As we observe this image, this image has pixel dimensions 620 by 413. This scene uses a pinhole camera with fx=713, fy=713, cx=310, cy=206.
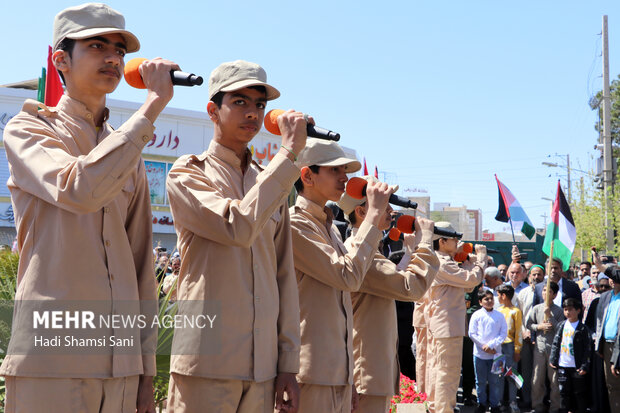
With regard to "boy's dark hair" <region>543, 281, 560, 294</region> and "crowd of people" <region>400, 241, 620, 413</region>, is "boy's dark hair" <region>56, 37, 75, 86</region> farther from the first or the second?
"boy's dark hair" <region>543, 281, 560, 294</region>

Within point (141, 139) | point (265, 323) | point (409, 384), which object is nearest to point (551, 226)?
point (409, 384)

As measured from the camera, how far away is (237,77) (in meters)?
3.41

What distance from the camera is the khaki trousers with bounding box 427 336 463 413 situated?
912 cm

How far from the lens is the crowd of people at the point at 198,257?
239cm

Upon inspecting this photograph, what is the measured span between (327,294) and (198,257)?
1116 mm

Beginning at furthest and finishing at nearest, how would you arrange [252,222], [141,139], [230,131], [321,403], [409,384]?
[409,384]
[321,403]
[230,131]
[252,222]
[141,139]

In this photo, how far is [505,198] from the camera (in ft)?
70.0

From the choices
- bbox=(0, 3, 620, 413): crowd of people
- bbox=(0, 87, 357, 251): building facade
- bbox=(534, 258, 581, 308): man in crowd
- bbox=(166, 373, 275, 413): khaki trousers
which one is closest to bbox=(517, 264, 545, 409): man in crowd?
bbox=(534, 258, 581, 308): man in crowd

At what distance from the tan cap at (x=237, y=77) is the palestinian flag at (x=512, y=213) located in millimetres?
18279

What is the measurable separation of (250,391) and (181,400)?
11.4 inches

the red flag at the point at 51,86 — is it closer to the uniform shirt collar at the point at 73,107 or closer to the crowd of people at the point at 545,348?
the uniform shirt collar at the point at 73,107

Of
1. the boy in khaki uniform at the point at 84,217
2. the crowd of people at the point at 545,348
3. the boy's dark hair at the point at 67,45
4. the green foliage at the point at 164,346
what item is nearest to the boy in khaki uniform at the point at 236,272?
the boy in khaki uniform at the point at 84,217

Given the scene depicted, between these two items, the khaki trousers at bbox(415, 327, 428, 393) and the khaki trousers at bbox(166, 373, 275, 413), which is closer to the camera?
the khaki trousers at bbox(166, 373, 275, 413)

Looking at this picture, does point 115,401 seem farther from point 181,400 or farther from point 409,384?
point 409,384
